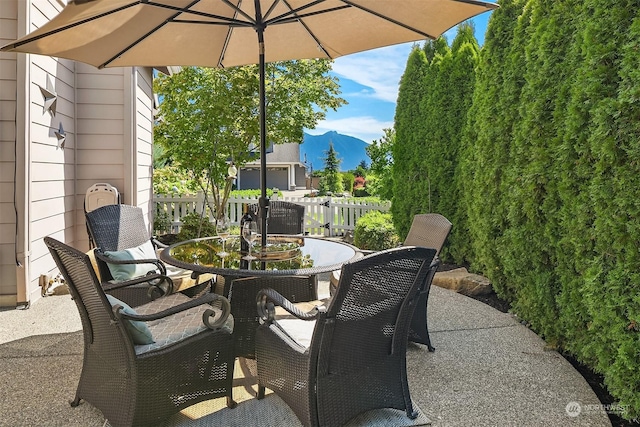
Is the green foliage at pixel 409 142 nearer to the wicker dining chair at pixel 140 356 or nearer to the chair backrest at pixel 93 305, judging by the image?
the wicker dining chair at pixel 140 356

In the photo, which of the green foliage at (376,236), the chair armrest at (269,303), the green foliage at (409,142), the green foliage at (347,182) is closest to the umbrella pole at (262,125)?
the chair armrest at (269,303)

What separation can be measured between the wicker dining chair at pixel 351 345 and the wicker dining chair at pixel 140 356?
0.82ft

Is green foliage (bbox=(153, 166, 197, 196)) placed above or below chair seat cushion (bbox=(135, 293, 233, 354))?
above

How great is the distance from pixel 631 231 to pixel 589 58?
1.04 m

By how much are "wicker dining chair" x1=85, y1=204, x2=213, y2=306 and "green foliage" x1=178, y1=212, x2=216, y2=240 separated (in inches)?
133

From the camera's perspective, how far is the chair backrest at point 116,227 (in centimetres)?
313

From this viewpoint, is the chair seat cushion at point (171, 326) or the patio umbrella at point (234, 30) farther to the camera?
the patio umbrella at point (234, 30)

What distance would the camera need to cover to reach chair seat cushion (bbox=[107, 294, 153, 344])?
1945mm

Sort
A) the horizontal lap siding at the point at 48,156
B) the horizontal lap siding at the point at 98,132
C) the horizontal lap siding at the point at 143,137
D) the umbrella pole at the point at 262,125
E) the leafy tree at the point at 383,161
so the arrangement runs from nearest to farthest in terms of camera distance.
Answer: the umbrella pole at the point at 262,125
the horizontal lap siding at the point at 48,156
the horizontal lap siding at the point at 98,132
the horizontal lap siding at the point at 143,137
the leafy tree at the point at 383,161

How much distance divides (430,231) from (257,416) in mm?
1587

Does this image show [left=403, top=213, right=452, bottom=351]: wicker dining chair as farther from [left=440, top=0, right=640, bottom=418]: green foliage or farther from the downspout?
the downspout

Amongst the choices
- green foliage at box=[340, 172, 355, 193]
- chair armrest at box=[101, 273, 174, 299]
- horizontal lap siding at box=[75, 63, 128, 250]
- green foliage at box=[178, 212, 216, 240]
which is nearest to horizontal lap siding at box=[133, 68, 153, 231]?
horizontal lap siding at box=[75, 63, 128, 250]

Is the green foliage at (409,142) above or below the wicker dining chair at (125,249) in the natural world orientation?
above

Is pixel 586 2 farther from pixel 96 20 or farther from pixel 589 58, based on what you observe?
pixel 96 20
